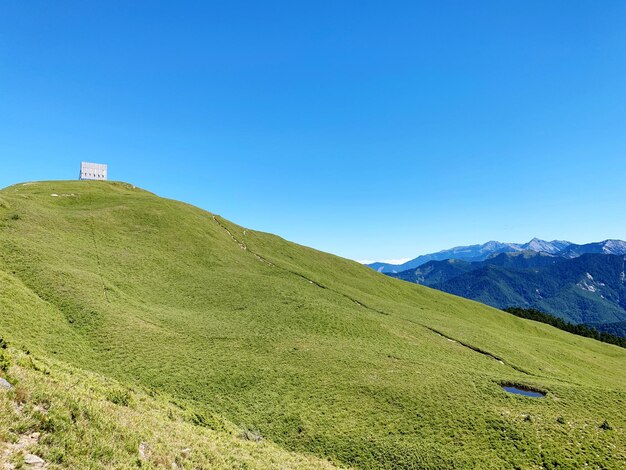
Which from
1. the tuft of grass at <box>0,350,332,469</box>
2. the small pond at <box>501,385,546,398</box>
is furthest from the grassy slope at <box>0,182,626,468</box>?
the tuft of grass at <box>0,350,332,469</box>

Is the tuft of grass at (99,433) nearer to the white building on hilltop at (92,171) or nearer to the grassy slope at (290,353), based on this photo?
the grassy slope at (290,353)

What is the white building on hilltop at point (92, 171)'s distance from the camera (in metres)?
181

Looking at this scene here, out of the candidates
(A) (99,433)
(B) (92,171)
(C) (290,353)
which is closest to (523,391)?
(C) (290,353)

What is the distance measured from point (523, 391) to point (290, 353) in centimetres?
2646

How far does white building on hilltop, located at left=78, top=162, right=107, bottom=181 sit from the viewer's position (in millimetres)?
181250

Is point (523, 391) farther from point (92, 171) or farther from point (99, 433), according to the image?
point (92, 171)

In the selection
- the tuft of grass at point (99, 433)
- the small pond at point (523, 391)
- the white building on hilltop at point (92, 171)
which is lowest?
the small pond at point (523, 391)

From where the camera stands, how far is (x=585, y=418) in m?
30.0

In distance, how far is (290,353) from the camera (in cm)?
3900

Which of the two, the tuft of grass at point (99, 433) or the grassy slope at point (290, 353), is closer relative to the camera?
the tuft of grass at point (99, 433)

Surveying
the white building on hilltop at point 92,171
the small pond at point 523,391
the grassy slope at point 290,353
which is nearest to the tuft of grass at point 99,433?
the grassy slope at point 290,353

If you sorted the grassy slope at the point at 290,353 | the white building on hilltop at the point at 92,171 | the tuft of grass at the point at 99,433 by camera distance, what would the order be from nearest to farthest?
the tuft of grass at the point at 99,433
the grassy slope at the point at 290,353
the white building on hilltop at the point at 92,171

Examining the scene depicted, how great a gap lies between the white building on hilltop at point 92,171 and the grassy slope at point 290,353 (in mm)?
126222

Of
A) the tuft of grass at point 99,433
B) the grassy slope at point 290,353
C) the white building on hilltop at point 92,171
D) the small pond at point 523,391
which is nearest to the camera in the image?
the tuft of grass at point 99,433
